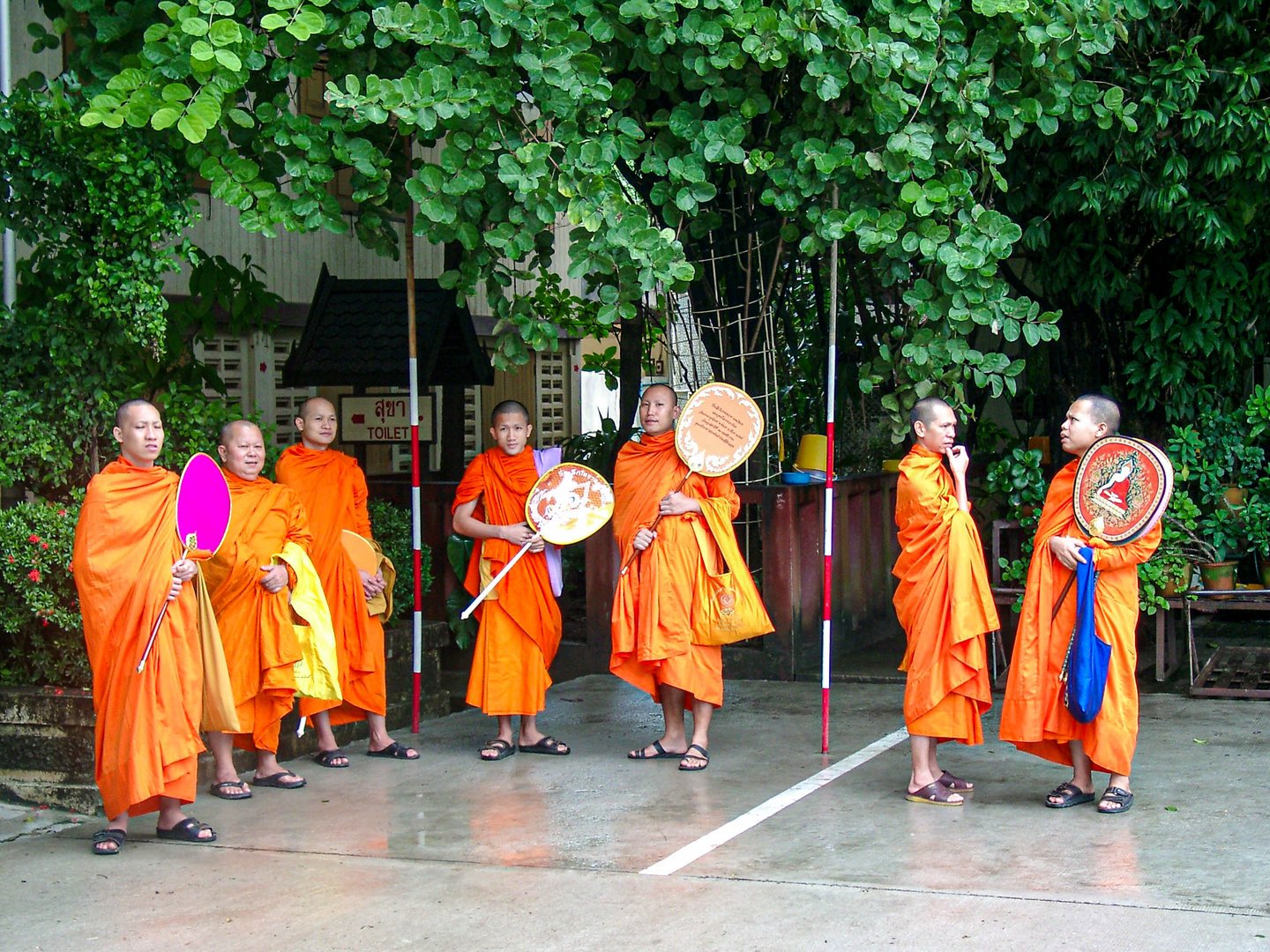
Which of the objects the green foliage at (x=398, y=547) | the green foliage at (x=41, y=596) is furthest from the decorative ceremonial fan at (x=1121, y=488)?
the green foliage at (x=41, y=596)

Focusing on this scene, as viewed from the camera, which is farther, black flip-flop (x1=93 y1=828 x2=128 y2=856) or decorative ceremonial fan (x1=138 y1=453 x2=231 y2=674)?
decorative ceremonial fan (x1=138 y1=453 x2=231 y2=674)

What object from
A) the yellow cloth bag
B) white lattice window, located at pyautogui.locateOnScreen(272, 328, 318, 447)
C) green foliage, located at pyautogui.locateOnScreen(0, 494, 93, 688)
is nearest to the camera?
green foliage, located at pyautogui.locateOnScreen(0, 494, 93, 688)

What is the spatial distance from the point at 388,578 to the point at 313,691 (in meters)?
1.09

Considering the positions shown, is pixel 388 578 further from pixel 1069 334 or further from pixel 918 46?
pixel 1069 334

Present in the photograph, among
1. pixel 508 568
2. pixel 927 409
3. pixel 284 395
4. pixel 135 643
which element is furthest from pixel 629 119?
pixel 284 395

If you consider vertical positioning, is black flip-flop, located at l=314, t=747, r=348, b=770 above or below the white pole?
below

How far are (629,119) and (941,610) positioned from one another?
2280mm

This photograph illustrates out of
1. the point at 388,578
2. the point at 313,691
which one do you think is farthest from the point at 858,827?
the point at 388,578

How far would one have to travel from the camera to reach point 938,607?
5840 millimetres

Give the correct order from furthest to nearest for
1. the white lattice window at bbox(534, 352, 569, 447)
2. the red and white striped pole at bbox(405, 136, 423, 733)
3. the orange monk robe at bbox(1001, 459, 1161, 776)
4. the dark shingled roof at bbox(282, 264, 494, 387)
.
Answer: the white lattice window at bbox(534, 352, 569, 447) → the dark shingled roof at bbox(282, 264, 494, 387) → the red and white striped pole at bbox(405, 136, 423, 733) → the orange monk robe at bbox(1001, 459, 1161, 776)

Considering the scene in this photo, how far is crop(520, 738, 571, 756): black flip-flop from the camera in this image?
6.97 m

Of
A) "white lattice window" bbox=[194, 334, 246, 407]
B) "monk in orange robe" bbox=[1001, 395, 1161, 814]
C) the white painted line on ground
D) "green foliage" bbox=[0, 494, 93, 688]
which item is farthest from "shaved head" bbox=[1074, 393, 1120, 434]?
"white lattice window" bbox=[194, 334, 246, 407]

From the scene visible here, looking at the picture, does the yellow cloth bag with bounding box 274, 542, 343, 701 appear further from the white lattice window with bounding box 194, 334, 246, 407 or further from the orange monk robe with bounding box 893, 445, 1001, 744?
the white lattice window with bounding box 194, 334, 246, 407

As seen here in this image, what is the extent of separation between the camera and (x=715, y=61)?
6035mm
